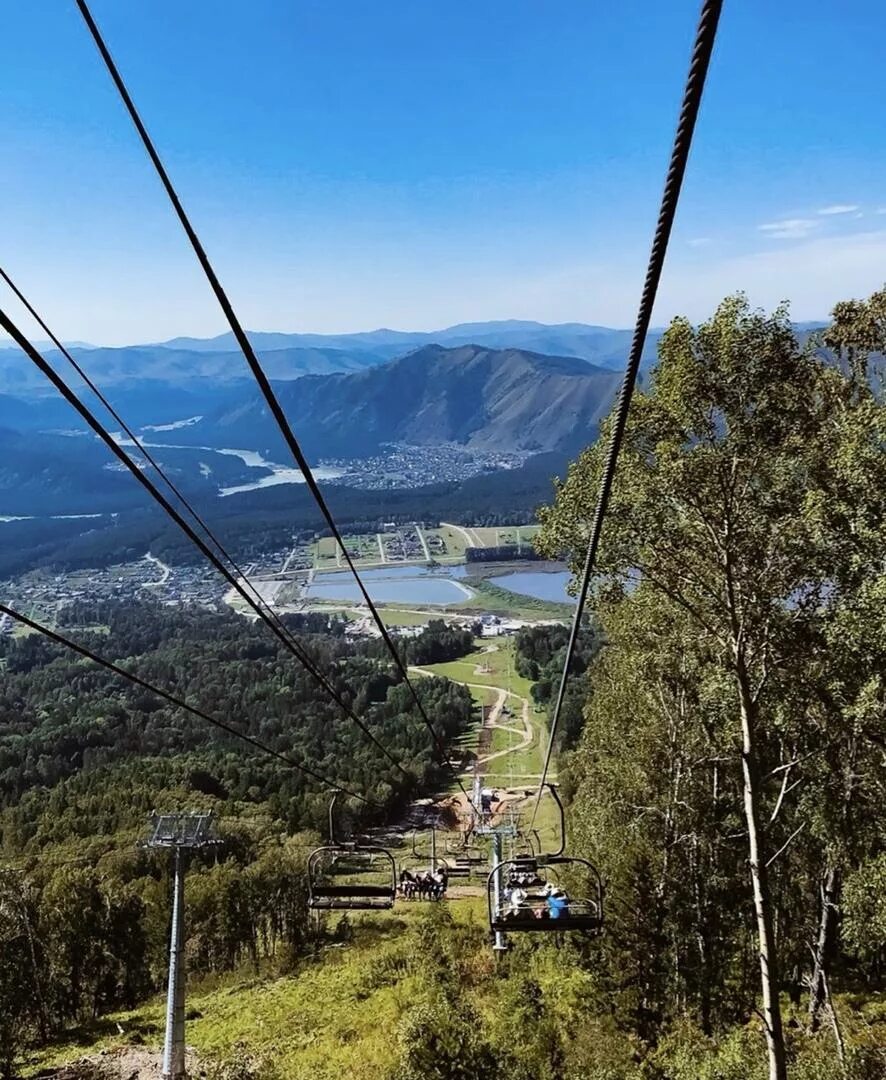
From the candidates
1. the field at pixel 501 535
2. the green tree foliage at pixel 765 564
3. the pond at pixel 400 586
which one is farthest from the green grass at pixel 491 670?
the field at pixel 501 535

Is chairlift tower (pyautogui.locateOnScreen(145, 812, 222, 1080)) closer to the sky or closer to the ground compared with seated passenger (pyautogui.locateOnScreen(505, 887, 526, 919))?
closer to the ground

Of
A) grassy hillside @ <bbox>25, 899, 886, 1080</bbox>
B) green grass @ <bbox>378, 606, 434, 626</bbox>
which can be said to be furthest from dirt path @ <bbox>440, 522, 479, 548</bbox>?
grassy hillside @ <bbox>25, 899, 886, 1080</bbox>

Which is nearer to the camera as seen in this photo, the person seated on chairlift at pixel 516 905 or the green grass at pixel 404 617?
the person seated on chairlift at pixel 516 905

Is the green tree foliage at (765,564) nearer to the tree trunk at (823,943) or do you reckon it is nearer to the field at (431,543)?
the tree trunk at (823,943)

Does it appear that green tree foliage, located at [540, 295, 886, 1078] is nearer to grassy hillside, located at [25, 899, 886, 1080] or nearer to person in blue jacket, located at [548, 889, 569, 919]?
person in blue jacket, located at [548, 889, 569, 919]

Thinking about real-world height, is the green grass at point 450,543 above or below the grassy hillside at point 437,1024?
below

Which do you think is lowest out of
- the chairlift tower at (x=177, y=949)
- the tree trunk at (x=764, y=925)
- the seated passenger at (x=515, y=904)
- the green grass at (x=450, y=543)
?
the green grass at (x=450, y=543)

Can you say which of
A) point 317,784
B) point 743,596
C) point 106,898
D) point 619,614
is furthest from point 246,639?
point 743,596

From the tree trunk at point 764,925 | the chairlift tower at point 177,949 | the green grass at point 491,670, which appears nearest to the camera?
the tree trunk at point 764,925

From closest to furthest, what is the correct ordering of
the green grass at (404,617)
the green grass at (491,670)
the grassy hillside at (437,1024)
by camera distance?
the grassy hillside at (437,1024)
the green grass at (491,670)
the green grass at (404,617)
